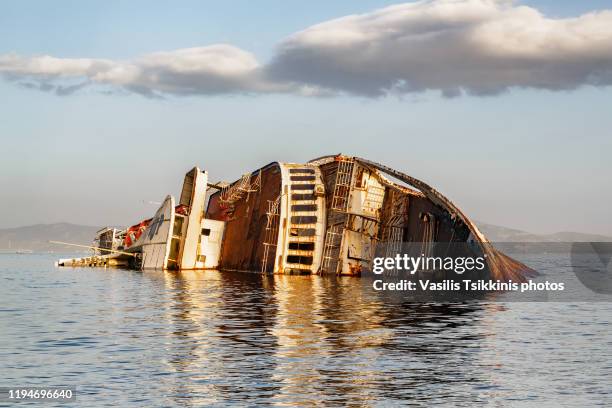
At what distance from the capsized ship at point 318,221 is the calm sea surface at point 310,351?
53.6 feet

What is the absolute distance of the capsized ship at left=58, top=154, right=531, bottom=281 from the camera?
7369 centimetres

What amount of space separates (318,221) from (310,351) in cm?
4663

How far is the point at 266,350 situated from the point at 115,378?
298 inches

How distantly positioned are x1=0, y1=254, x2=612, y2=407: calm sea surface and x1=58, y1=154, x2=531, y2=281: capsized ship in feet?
53.6

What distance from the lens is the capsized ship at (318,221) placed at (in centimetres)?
7369

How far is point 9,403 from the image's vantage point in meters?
24.5

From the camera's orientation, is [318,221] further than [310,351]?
Yes

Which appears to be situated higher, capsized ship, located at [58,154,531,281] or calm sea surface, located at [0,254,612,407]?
capsized ship, located at [58,154,531,281]

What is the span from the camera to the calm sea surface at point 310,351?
25.8 m

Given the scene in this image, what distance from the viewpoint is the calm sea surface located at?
84.5 feet

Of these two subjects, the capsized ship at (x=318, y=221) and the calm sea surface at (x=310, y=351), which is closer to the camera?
the calm sea surface at (x=310, y=351)

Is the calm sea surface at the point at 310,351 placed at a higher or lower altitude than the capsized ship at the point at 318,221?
lower

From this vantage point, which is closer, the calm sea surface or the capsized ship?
the calm sea surface

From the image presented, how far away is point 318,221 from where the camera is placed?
3157 inches
